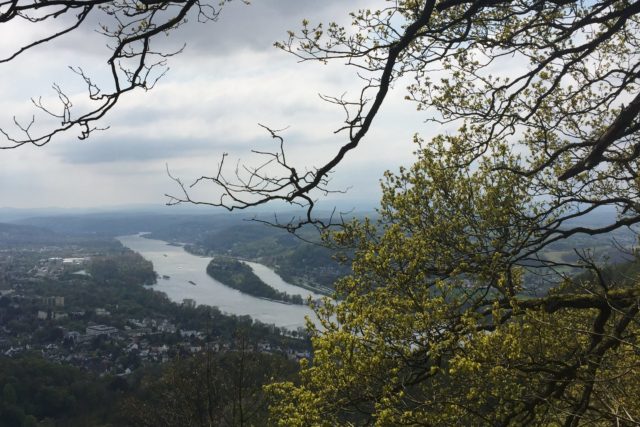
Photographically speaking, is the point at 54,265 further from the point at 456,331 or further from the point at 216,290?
the point at 456,331

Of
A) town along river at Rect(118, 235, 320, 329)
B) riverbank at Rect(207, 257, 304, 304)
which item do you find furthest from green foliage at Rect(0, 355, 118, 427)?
riverbank at Rect(207, 257, 304, 304)

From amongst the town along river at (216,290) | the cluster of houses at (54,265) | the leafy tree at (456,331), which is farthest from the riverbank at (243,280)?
the leafy tree at (456,331)

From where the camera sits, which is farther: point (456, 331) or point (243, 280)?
point (243, 280)

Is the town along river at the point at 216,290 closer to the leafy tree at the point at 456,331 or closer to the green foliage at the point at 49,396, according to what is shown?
the green foliage at the point at 49,396

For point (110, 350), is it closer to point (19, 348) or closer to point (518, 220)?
point (19, 348)

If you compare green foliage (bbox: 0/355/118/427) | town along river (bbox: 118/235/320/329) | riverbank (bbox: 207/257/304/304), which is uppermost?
riverbank (bbox: 207/257/304/304)

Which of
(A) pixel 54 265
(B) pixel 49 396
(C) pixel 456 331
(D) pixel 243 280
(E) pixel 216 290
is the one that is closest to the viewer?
(C) pixel 456 331

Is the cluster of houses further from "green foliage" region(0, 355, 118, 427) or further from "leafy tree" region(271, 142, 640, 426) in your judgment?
"leafy tree" region(271, 142, 640, 426)

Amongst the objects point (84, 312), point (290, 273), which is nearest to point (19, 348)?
point (84, 312)

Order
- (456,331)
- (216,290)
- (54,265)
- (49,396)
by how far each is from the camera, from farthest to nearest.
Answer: (54,265) → (216,290) → (49,396) → (456,331)

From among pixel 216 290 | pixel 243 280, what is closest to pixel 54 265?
pixel 216 290
